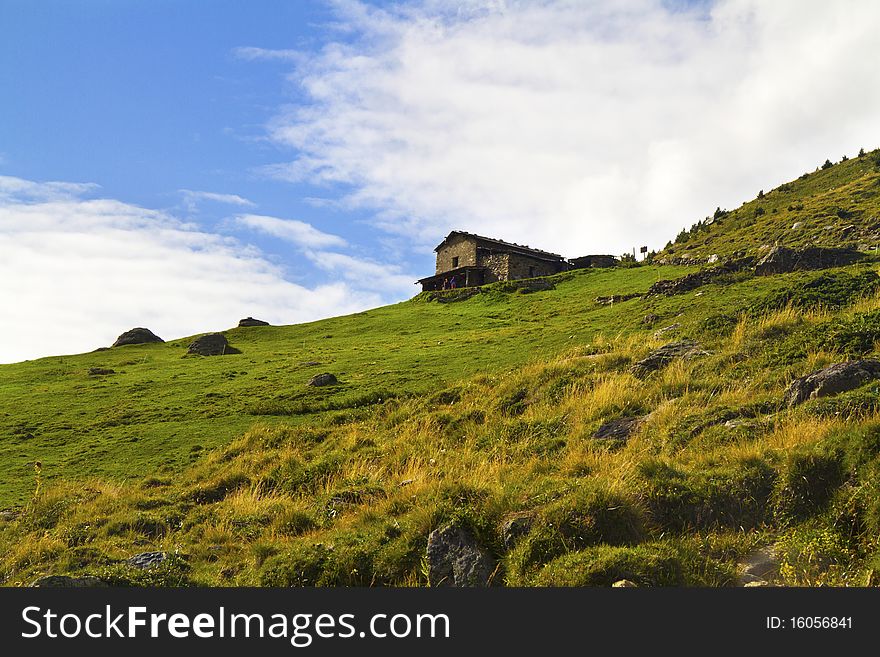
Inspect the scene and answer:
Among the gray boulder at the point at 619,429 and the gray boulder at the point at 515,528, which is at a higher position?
the gray boulder at the point at 619,429

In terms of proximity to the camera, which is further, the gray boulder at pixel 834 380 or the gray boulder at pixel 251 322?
the gray boulder at pixel 251 322

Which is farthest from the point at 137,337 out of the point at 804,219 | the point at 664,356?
the point at 804,219

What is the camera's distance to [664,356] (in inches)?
829

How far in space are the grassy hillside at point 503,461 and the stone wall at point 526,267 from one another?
114 feet

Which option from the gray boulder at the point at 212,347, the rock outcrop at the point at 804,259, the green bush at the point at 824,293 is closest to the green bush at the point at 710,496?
the green bush at the point at 824,293

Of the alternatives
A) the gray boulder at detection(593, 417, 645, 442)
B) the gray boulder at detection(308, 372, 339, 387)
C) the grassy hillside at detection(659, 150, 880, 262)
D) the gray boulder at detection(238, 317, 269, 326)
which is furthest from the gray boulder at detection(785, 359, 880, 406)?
the gray boulder at detection(238, 317, 269, 326)

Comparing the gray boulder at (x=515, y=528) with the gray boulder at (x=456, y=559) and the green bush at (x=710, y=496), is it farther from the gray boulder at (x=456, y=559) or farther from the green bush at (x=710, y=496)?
the green bush at (x=710, y=496)

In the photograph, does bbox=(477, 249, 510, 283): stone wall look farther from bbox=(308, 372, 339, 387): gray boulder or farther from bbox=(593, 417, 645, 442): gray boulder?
bbox=(593, 417, 645, 442): gray boulder

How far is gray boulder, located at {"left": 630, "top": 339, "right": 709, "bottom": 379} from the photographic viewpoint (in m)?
20.3

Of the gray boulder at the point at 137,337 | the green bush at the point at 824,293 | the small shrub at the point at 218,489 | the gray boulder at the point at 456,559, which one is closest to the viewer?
the gray boulder at the point at 456,559

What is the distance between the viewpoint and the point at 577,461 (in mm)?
13469

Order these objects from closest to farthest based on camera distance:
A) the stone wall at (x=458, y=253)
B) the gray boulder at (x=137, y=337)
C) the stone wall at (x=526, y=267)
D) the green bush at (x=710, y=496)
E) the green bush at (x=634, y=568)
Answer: the green bush at (x=634, y=568) < the green bush at (x=710, y=496) < the gray boulder at (x=137, y=337) < the stone wall at (x=526, y=267) < the stone wall at (x=458, y=253)

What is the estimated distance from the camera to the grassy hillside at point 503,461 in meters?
10.1

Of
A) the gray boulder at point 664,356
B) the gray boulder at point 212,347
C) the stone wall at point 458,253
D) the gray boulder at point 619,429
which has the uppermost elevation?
the stone wall at point 458,253
